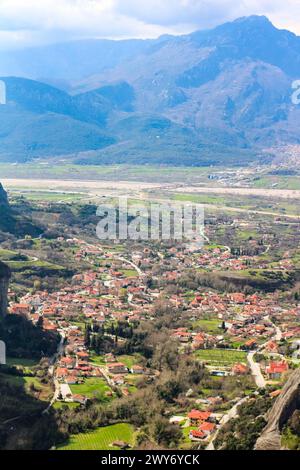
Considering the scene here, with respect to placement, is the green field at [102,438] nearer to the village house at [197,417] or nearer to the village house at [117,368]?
the village house at [197,417]

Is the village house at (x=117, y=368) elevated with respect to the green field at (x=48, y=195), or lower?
lower

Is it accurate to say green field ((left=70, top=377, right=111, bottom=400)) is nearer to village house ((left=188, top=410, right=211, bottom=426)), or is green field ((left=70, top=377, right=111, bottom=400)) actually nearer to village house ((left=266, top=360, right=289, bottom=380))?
village house ((left=188, top=410, right=211, bottom=426))

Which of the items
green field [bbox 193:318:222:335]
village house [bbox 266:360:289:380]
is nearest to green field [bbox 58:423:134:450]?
village house [bbox 266:360:289:380]

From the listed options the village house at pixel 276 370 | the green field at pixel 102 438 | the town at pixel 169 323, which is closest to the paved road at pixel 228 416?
the town at pixel 169 323

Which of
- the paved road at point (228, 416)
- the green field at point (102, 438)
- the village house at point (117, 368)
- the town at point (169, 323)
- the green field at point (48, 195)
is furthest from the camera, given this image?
the green field at point (48, 195)

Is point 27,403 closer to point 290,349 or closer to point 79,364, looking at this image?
point 79,364

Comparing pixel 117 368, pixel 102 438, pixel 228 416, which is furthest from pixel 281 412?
pixel 117 368

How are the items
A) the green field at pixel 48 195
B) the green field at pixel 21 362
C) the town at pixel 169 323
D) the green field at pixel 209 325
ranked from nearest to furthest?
the town at pixel 169 323 → the green field at pixel 21 362 → the green field at pixel 209 325 → the green field at pixel 48 195
